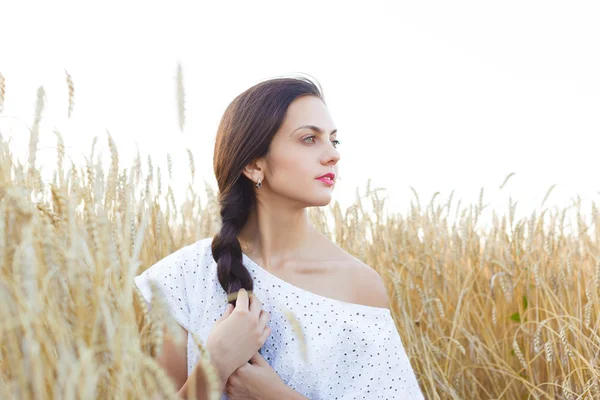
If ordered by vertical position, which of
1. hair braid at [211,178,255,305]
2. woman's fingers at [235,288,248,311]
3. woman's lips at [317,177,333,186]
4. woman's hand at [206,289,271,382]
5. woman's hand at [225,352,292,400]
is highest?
woman's lips at [317,177,333,186]

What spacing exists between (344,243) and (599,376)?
126 cm

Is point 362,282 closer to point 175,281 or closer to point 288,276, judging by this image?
point 288,276

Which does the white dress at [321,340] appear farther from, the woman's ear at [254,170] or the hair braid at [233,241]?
the woman's ear at [254,170]

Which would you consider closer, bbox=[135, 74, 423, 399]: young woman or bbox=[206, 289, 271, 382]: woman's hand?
bbox=[206, 289, 271, 382]: woman's hand

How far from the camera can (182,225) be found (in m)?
3.04

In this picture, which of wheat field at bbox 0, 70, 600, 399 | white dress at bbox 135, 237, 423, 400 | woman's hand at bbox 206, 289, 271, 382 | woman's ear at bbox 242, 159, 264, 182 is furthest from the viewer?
woman's ear at bbox 242, 159, 264, 182

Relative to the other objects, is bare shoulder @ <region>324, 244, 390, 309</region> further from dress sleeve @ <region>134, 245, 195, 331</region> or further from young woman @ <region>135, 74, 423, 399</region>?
dress sleeve @ <region>134, 245, 195, 331</region>

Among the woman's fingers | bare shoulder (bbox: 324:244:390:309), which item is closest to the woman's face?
bare shoulder (bbox: 324:244:390:309)

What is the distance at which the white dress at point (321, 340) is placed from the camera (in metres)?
1.99

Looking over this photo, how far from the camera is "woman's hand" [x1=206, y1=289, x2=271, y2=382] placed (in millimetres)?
1758

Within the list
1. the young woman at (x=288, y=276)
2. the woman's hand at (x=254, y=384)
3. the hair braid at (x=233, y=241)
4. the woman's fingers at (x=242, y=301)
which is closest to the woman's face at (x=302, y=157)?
the young woman at (x=288, y=276)

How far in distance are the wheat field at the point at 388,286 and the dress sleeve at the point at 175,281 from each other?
4.0 inches

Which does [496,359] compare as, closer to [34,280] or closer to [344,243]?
[344,243]

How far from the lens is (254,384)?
71.6 inches
